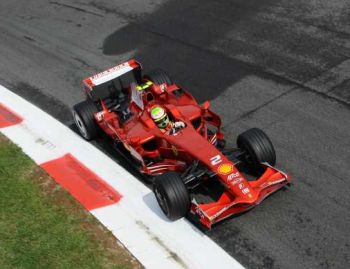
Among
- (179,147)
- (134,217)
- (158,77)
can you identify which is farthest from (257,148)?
(158,77)

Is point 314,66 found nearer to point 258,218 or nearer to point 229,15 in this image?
point 229,15

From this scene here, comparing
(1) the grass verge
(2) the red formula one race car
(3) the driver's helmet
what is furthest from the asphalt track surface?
(1) the grass verge

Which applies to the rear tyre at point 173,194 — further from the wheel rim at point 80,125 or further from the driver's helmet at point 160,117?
the wheel rim at point 80,125

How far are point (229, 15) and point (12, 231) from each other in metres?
8.76

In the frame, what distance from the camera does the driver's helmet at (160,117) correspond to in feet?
27.4

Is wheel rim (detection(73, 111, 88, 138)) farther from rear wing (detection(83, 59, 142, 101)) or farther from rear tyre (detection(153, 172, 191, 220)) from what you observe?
rear tyre (detection(153, 172, 191, 220))

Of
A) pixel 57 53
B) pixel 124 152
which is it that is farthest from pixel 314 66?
pixel 57 53

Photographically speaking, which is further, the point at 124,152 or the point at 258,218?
the point at 124,152

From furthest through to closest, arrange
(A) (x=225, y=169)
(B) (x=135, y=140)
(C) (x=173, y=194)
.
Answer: (B) (x=135, y=140), (A) (x=225, y=169), (C) (x=173, y=194)

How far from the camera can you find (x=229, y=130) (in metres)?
9.58

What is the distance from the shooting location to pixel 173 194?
7.28 metres

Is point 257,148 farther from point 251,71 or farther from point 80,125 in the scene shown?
point 251,71

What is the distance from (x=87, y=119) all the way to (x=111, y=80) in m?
1.05

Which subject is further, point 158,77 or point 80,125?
point 158,77
